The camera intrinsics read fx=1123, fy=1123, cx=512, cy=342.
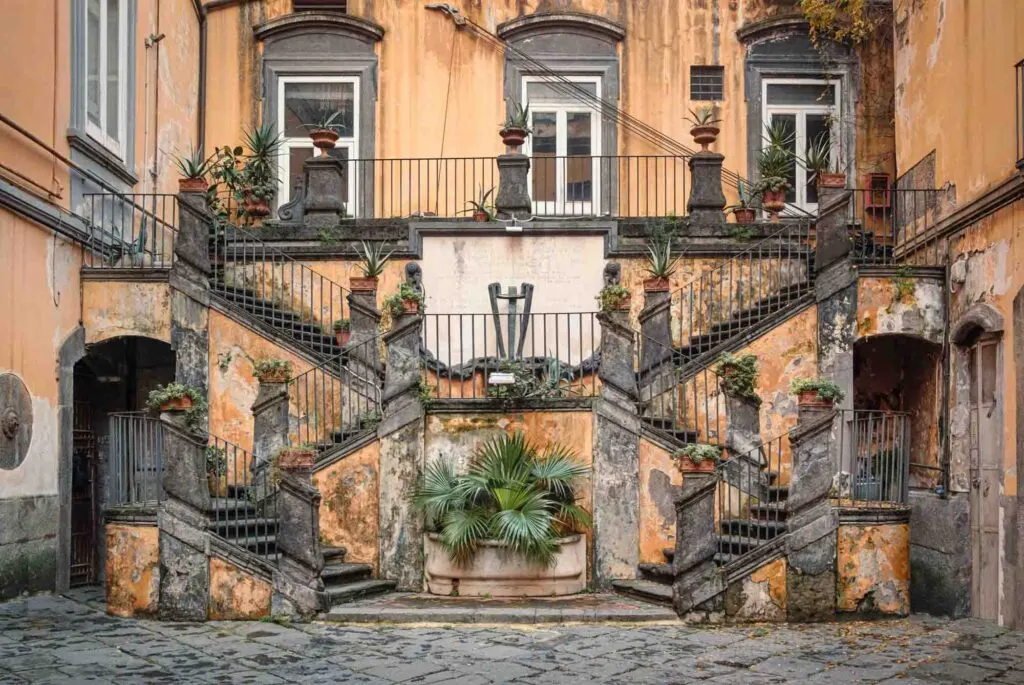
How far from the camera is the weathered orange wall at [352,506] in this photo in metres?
12.2

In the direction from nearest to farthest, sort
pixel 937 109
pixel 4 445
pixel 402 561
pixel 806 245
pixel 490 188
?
pixel 4 445 < pixel 402 561 < pixel 937 109 < pixel 806 245 < pixel 490 188

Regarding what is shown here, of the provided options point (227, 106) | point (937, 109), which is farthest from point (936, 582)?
point (227, 106)

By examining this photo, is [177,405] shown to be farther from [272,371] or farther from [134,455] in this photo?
[272,371]

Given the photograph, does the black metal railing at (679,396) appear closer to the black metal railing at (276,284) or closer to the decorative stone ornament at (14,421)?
the black metal railing at (276,284)

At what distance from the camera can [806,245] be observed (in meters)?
14.9

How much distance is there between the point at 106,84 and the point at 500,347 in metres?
6.12

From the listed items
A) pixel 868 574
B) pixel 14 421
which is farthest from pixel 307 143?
pixel 868 574

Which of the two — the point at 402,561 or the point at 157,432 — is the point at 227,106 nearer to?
the point at 157,432

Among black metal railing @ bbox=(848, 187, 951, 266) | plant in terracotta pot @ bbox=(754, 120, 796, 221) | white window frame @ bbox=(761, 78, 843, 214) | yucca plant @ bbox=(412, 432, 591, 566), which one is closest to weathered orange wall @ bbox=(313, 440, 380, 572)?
yucca plant @ bbox=(412, 432, 591, 566)

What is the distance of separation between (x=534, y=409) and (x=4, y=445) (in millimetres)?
5520

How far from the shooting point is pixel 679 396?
13430 millimetres

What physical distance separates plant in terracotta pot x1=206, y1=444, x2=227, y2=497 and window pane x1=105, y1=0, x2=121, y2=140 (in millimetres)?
4694

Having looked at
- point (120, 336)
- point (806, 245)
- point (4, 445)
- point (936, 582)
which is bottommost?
point (936, 582)

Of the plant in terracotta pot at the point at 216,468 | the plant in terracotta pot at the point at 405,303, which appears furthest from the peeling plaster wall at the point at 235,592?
the plant in terracotta pot at the point at 405,303
